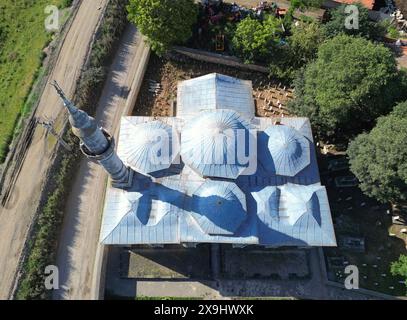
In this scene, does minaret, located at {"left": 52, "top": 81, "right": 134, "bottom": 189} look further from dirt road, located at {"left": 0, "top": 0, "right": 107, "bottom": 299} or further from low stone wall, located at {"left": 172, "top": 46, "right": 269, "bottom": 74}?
low stone wall, located at {"left": 172, "top": 46, "right": 269, "bottom": 74}

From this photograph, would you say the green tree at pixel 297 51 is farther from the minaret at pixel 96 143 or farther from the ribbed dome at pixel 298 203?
the minaret at pixel 96 143

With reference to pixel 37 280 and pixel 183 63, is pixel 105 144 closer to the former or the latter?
pixel 37 280

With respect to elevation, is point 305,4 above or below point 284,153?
above

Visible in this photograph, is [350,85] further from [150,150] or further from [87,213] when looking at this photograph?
[87,213]

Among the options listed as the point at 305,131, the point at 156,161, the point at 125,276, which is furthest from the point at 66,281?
the point at 305,131

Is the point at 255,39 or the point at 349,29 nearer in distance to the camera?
the point at 255,39

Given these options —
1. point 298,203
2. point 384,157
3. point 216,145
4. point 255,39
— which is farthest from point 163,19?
point 384,157

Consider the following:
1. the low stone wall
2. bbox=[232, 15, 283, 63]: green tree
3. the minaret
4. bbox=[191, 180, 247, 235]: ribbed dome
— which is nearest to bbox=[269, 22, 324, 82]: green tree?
bbox=[232, 15, 283, 63]: green tree
